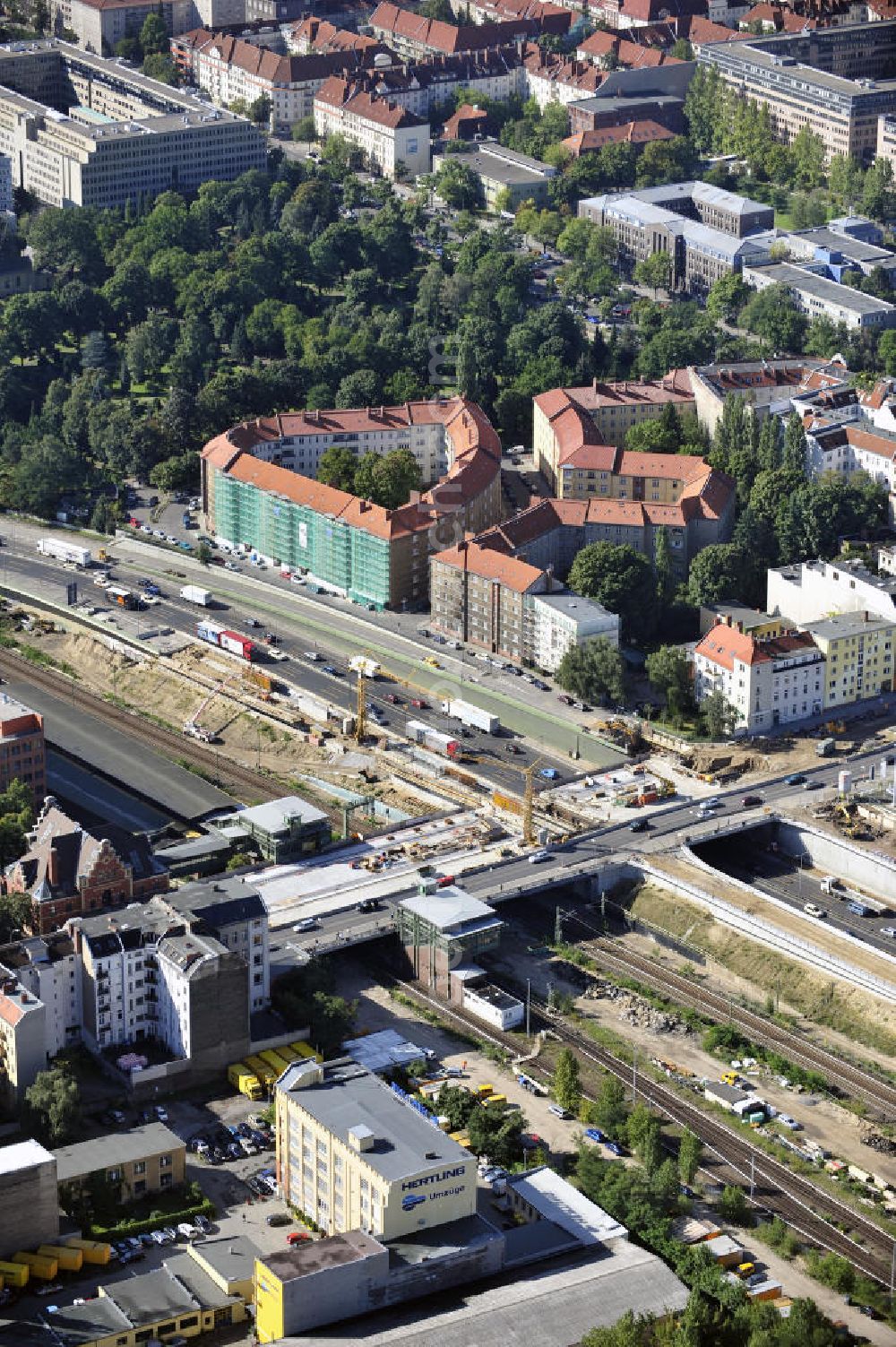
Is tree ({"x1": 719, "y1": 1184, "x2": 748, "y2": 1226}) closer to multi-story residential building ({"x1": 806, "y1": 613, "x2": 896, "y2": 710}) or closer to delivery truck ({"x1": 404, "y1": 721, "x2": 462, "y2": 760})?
delivery truck ({"x1": 404, "y1": 721, "x2": 462, "y2": 760})

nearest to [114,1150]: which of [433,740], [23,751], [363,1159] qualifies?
[363,1159]

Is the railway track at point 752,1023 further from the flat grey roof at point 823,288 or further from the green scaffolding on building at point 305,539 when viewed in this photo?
the flat grey roof at point 823,288

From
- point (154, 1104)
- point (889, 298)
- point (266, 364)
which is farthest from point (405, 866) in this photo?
point (889, 298)

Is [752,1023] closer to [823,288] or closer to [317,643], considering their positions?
[317,643]

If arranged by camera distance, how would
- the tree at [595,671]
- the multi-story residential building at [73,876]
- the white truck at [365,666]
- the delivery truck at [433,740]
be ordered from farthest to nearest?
the white truck at [365,666], the tree at [595,671], the delivery truck at [433,740], the multi-story residential building at [73,876]

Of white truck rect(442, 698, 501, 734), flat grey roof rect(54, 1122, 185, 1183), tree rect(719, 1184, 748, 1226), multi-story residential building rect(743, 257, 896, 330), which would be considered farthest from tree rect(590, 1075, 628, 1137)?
multi-story residential building rect(743, 257, 896, 330)

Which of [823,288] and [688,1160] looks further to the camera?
[823,288]

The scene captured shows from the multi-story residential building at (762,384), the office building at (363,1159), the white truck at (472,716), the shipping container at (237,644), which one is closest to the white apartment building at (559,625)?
the white truck at (472,716)
